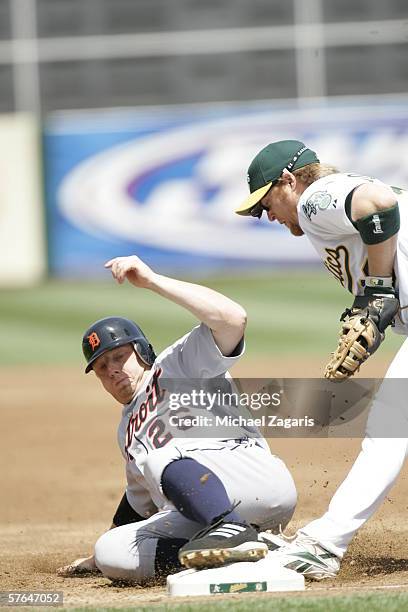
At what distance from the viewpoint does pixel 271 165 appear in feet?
13.6

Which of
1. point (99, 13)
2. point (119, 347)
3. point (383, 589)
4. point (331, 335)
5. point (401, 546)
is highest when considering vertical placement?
point (99, 13)

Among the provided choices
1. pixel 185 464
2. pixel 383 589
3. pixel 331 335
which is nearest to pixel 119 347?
pixel 185 464

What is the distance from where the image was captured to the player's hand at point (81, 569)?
4457 millimetres

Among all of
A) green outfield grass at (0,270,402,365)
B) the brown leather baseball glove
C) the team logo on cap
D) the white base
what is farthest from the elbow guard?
green outfield grass at (0,270,402,365)

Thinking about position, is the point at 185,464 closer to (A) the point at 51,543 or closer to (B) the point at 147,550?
(B) the point at 147,550

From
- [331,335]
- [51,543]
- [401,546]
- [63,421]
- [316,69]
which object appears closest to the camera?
[401,546]

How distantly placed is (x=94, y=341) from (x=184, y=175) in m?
10.5

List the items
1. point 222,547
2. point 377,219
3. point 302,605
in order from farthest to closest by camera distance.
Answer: point 377,219 < point 222,547 < point 302,605

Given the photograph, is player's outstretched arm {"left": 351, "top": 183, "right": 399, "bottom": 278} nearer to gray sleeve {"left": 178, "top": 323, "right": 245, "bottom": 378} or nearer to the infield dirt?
gray sleeve {"left": 178, "top": 323, "right": 245, "bottom": 378}

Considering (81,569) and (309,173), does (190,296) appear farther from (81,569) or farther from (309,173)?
(81,569)

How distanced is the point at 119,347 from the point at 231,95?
44.3 ft

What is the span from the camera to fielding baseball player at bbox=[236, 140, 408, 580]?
12.7ft

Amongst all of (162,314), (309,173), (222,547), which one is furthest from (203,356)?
(162,314)

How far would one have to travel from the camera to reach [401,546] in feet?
15.5
